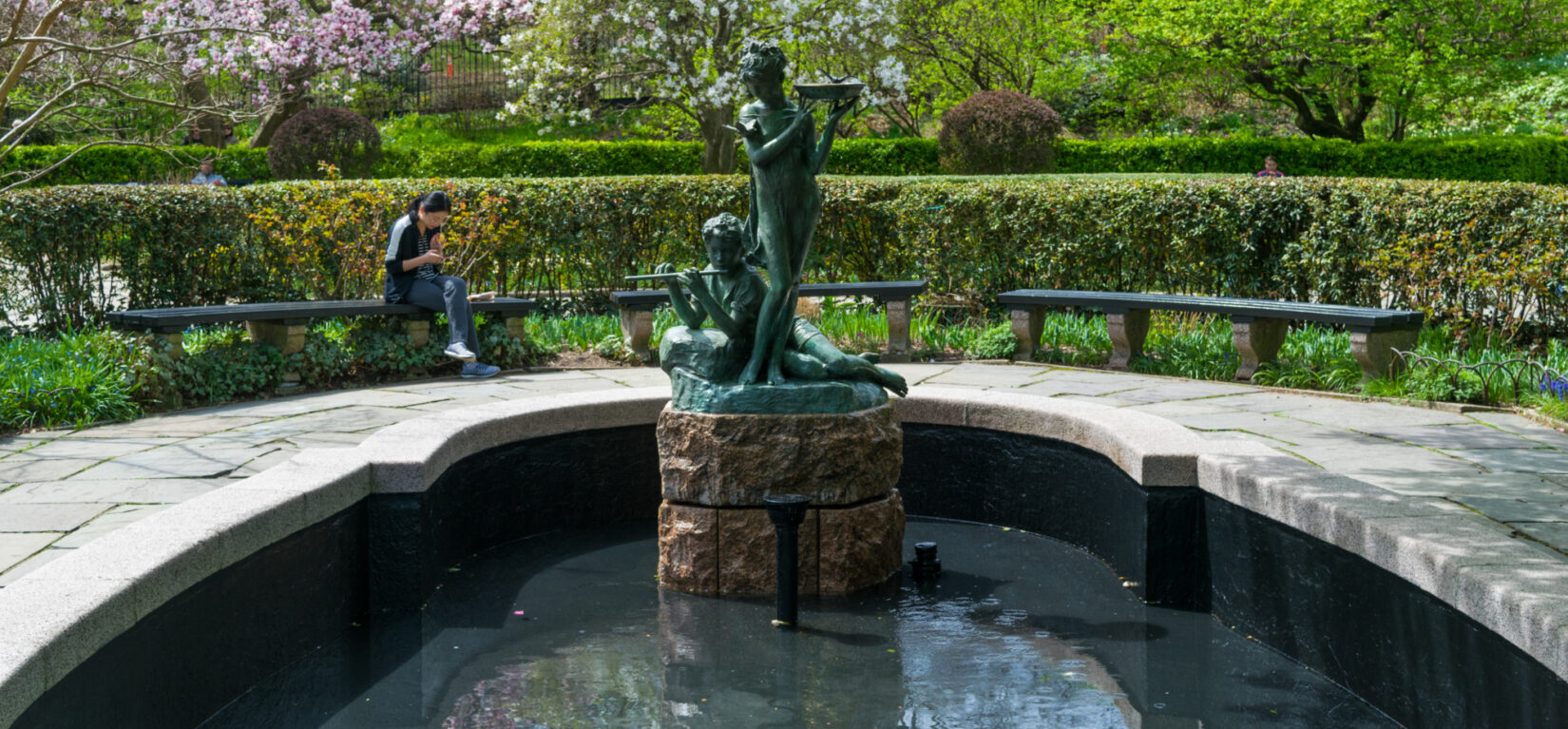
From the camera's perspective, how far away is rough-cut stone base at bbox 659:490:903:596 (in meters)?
5.44

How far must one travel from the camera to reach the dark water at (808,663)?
13.6 ft

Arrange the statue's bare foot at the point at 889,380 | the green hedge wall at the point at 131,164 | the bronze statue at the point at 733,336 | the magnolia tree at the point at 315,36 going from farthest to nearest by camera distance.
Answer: the green hedge wall at the point at 131,164, the magnolia tree at the point at 315,36, the statue's bare foot at the point at 889,380, the bronze statue at the point at 733,336

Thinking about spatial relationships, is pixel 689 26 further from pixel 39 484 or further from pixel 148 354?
pixel 39 484

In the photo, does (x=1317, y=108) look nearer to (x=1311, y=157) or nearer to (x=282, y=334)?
(x=1311, y=157)

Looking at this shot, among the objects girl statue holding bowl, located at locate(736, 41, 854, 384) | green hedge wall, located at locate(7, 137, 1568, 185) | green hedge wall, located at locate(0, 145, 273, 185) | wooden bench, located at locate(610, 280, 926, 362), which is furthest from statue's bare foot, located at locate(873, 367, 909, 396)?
green hedge wall, located at locate(0, 145, 273, 185)

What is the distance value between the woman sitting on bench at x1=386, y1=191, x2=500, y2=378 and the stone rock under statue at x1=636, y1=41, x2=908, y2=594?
155 inches

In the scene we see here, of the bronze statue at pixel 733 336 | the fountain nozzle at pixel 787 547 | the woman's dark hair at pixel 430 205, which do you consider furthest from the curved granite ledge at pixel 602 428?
the woman's dark hair at pixel 430 205

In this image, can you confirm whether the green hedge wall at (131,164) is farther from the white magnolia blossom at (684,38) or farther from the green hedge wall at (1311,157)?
the green hedge wall at (1311,157)

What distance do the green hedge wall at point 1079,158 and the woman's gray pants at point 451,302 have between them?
14.4m

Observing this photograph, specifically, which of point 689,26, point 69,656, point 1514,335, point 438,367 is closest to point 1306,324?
point 1514,335

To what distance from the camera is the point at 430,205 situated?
30.9ft

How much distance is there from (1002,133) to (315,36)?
40.7 feet

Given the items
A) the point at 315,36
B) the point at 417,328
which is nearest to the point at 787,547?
the point at 417,328

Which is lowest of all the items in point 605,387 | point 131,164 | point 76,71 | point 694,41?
point 605,387
